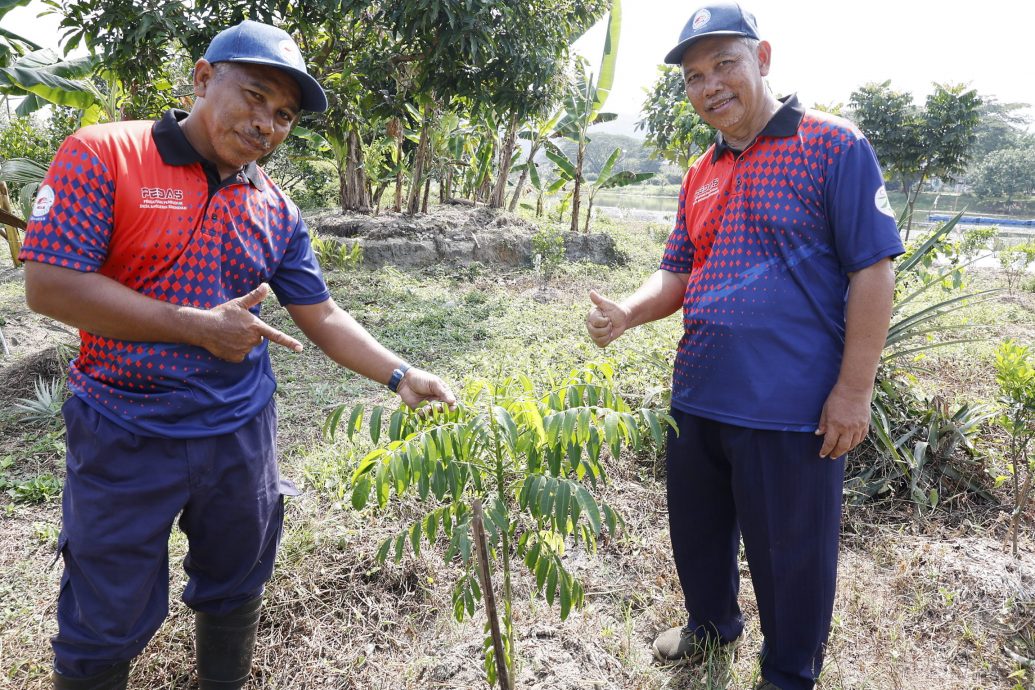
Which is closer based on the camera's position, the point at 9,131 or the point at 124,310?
the point at 124,310

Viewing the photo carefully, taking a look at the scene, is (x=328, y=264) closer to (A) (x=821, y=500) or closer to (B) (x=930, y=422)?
(B) (x=930, y=422)

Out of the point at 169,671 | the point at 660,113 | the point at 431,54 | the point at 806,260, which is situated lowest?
the point at 169,671

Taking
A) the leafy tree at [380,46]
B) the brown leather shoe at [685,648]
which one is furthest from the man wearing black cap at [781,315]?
the leafy tree at [380,46]

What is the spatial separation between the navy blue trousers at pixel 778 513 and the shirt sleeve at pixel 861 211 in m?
0.50

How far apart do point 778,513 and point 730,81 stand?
118cm

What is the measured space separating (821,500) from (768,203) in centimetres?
81

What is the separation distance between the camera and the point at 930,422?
11.3 ft

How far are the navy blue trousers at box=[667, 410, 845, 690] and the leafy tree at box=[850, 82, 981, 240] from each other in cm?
1588

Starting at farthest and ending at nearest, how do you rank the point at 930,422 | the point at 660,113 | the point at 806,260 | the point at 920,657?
the point at 660,113
the point at 930,422
the point at 920,657
the point at 806,260

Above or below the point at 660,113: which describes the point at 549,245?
below

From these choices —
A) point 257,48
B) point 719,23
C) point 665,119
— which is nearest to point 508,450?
point 257,48

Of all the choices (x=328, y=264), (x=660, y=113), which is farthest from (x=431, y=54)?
(x=660, y=113)

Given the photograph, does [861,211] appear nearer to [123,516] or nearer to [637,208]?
[123,516]

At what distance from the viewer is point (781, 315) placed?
5.63ft
